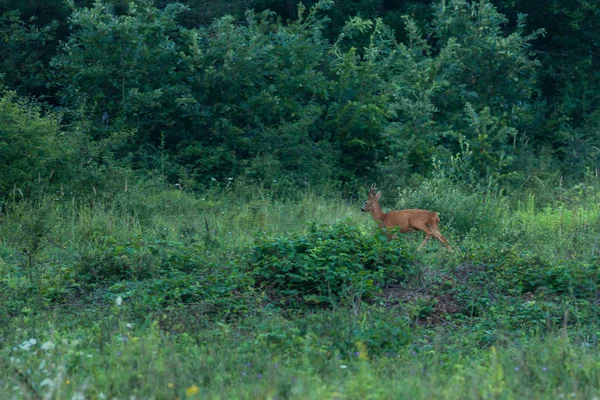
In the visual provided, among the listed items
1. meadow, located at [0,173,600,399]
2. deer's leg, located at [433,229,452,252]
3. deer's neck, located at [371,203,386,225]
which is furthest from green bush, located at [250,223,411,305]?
deer's neck, located at [371,203,386,225]

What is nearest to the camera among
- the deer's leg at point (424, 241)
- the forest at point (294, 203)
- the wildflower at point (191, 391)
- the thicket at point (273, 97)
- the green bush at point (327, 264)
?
the wildflower at point (191, 391)

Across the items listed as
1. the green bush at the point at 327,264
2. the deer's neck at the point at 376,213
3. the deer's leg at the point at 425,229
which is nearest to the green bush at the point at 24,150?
the deer's neck at the point at 376,213

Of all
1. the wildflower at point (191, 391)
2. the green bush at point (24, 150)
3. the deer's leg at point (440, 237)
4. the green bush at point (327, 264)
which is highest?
the wildflower at point (191, 391)

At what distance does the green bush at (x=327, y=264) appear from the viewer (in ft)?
29.3

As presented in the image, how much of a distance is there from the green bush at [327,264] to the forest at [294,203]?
3cm

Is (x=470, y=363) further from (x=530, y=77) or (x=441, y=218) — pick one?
(x=530, y=77)

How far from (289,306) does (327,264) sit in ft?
2.10

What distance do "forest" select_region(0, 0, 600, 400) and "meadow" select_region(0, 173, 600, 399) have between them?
0.11ft

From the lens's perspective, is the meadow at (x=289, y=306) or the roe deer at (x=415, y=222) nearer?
the meadow at (x=289, y=306)

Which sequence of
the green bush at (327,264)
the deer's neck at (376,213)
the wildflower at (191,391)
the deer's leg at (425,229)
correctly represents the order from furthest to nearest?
the deer's neck at (376,213), the deer's leg at (425,229), the green bush at (327,264), the wildflower at (191,391)

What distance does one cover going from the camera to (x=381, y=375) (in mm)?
6273

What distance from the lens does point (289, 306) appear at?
29.0 ft

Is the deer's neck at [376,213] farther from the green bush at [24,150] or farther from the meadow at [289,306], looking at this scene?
the green bush at [24,150]

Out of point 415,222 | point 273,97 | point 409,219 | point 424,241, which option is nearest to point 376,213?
point 409,219
